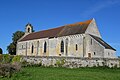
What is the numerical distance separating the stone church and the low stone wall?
9.48 m

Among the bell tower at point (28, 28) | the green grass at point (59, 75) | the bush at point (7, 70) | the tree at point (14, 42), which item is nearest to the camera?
the green grass at point (59, 75)

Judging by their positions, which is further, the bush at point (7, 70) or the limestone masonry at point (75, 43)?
the limestone masonry at point (75, 43)

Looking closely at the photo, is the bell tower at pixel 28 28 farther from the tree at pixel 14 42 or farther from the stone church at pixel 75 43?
the stone church at pixel 75 43

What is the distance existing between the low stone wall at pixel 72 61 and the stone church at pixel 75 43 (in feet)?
31.1

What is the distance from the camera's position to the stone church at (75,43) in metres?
41.0

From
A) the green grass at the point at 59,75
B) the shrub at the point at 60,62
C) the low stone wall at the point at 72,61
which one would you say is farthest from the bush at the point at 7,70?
the shrub at the point at 60,62

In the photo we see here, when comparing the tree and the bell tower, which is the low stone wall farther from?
the tree

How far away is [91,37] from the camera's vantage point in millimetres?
41625

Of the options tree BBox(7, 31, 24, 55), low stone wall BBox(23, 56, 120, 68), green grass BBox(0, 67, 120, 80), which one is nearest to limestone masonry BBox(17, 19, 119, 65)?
low stone wall BBox(23, 56, 120, 68)

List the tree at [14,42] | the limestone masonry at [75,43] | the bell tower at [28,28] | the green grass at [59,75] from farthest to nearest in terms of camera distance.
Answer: the tree at [14,42], the bell tower at [28,28], the limestone masonry at [75,43], the green grass at [59,75]

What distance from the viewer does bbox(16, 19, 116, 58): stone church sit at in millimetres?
41041

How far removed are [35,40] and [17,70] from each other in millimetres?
38262

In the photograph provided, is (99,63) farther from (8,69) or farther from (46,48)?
(46,48)

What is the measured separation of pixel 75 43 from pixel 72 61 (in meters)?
13.3
